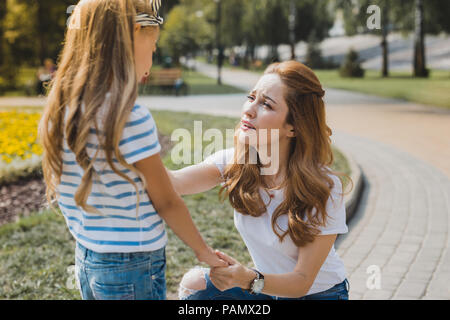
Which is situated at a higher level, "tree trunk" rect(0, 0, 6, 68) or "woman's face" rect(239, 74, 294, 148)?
"tree trunk" rect(0, 0, 6, 68)

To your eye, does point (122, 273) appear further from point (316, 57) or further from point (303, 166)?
point (316, 57)

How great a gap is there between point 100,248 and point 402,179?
6264mm

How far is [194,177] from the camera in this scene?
96.0 inches

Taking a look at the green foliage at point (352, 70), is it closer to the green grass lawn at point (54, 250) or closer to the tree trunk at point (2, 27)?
the tree trunk at point (2, 27)

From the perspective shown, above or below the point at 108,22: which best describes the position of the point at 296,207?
below

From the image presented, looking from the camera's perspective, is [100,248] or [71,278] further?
[71,278]

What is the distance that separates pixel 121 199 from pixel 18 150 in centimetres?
622

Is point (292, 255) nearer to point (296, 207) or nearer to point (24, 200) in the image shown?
point (296, 207)

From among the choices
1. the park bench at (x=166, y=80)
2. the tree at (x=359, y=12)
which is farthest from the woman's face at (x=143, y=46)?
the tree at (x=359, y=12)

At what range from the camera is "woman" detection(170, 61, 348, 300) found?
207 centimetres

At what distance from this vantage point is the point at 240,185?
233 centimetres

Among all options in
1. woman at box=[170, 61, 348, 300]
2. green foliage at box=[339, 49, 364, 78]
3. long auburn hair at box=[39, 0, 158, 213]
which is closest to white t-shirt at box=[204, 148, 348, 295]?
woman at box=[170, 61, 348, 300]

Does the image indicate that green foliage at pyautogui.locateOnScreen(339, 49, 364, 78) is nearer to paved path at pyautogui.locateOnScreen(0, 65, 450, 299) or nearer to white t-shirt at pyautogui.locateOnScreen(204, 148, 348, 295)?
paved path at pyautogui.locateOnScreen(0, 65, 450, 299)
